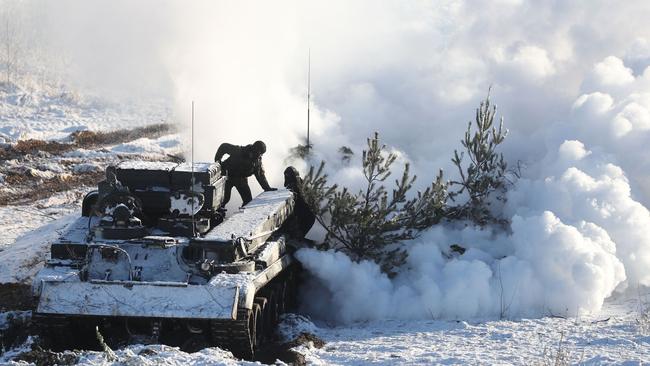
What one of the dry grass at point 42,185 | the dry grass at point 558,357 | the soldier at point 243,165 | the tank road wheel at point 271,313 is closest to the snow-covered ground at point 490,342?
the dry grass at point 558,357

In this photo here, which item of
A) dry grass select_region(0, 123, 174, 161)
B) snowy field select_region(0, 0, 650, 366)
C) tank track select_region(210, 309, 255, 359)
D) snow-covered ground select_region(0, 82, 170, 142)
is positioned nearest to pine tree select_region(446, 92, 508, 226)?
snowy field select_region(0, 0, 650, 366)

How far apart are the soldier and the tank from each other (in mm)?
1787

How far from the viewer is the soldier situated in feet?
46.2

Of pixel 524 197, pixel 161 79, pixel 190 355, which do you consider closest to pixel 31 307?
pixel 190 355

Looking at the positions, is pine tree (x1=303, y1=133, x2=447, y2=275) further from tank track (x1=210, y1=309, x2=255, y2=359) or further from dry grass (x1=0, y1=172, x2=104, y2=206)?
dry grass (x1=0, y1=172, x2=104, y2=206)

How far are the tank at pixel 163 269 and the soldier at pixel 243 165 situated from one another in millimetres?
1787

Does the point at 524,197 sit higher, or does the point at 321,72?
the point at 321,72

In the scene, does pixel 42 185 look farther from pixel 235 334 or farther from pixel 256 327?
pixel 235 334

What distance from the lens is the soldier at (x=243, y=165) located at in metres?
14.1

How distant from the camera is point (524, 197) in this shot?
15352 millimetres

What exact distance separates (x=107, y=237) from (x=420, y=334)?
12.2 feet

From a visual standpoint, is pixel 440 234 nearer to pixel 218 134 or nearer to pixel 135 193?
pixel 135 193

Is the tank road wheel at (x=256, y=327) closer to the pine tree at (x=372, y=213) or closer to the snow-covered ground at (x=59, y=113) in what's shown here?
the pine tree at (x=372, y=213)

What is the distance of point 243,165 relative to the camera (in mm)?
14172
